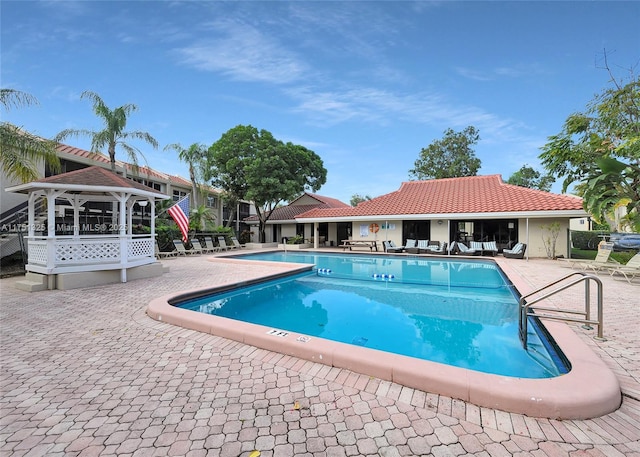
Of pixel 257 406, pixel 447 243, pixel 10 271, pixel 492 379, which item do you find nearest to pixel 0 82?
pixel 10 271

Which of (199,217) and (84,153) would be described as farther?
(199,217)

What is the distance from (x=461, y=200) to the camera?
19672mm

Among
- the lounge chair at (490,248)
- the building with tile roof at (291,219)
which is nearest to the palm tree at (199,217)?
the building with tile roof at (291,219)

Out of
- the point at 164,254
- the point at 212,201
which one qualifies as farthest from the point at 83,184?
the point at 212,201

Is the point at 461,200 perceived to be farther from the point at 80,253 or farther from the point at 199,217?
the point at 80,253

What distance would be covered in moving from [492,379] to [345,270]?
1105 cm

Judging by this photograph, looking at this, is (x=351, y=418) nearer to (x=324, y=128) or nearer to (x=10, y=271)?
(x=10, y=271)

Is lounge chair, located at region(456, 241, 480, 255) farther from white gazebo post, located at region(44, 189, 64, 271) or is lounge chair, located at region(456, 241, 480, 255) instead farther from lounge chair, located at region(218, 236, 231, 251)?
white gazebo post, located at region(44, 189, 64, 271)

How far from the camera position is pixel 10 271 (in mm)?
10812

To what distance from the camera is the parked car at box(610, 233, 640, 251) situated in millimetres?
19056

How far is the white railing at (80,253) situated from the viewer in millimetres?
8562

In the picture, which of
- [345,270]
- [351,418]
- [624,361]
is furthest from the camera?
[345,270]

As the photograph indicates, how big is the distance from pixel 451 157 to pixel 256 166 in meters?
25.4

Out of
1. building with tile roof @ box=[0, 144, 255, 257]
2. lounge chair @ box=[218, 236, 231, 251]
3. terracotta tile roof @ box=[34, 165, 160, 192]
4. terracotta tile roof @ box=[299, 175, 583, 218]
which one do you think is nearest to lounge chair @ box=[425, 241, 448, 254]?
terracotta tile roof @ box=[299, 175, 583, 218]
